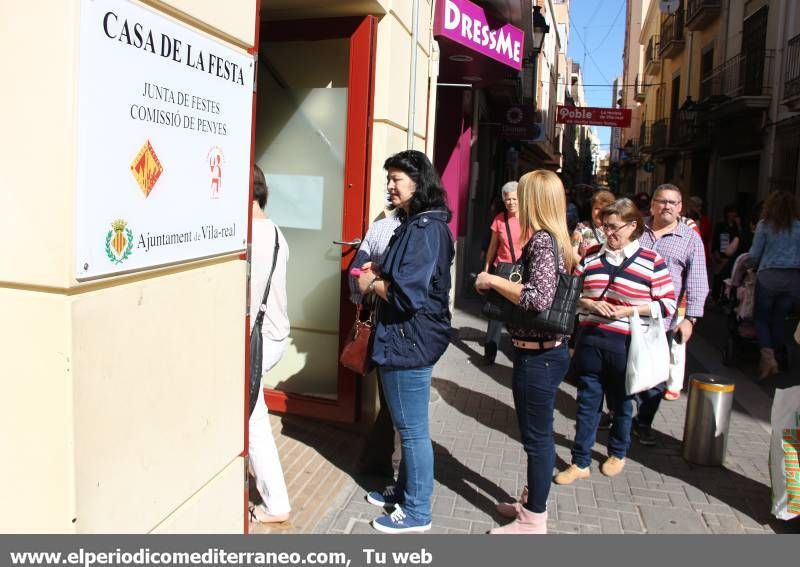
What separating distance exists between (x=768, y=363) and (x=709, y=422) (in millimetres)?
2733

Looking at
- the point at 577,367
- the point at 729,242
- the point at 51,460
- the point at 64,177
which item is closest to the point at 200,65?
the point at 64,177

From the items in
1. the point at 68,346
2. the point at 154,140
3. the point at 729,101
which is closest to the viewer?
the point at 68,346

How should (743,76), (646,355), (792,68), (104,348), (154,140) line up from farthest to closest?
(743,76) → (792,68) → (646,355) → (154,140) → (104,348)

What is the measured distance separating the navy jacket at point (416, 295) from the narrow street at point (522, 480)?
1030 mm

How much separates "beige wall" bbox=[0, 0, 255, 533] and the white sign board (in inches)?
2.2

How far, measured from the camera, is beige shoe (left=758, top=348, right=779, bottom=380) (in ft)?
22.8

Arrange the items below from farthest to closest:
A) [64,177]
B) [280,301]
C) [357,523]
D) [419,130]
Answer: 1. [419,130]
2. [357,523]
3. [280,301]
4. [64,177]

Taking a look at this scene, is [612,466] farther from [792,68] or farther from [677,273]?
[792,68]

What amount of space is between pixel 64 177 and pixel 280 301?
1.74 meters

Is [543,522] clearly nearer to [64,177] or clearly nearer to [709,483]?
[709,483]

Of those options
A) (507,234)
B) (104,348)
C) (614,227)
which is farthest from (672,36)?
(104,348)

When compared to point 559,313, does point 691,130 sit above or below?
above

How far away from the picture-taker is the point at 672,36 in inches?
997

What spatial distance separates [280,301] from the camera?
354 centimetres
